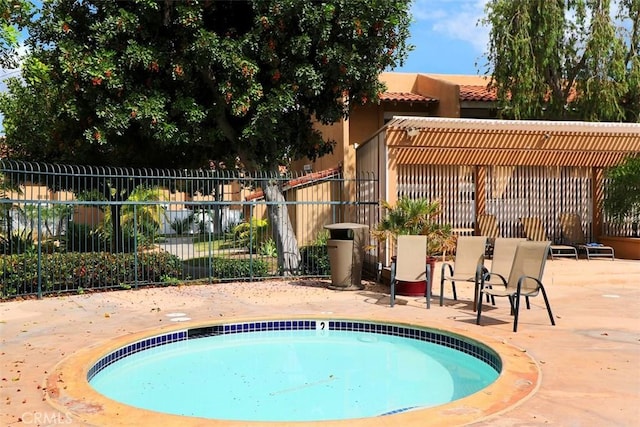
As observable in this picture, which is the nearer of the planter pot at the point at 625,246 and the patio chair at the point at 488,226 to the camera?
the planter pot at the point at 625,246

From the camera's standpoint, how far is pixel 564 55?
60.5ft

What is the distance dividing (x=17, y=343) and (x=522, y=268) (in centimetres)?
668

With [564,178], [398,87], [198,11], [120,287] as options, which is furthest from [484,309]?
[398,87]

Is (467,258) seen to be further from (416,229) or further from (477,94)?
(477,94)

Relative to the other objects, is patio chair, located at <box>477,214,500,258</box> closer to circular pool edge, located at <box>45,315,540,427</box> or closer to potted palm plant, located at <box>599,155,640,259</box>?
potted palm plant, located at <box>599,155,640,259</box>

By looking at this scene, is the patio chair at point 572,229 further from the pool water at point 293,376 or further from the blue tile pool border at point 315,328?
the pool water at point 293,376

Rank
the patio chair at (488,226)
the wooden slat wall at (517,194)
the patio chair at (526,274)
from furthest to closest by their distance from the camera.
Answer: the wooden slat wall at (517,194) → the patio chair at (488,226) → the patio chair at (526,274)

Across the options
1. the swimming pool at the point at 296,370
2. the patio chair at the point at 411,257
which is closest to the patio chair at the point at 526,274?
the swimming pool at the point at 296,370

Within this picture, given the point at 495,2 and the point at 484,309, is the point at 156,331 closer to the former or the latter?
the point at 484,309

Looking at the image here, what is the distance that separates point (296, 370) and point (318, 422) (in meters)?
2.56

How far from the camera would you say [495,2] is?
739 inches

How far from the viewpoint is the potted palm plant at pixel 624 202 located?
14758 mm

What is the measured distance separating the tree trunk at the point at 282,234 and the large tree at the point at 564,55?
9.28 meters

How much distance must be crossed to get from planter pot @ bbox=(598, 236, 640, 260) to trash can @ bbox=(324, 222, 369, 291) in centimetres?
869
